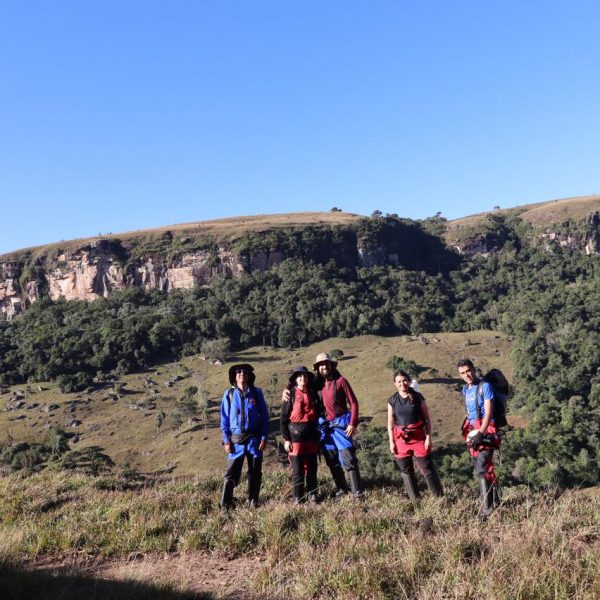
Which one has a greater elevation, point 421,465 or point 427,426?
point 427,426

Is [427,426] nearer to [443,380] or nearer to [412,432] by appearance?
[412,432]

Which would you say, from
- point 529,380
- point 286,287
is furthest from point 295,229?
point 529,380

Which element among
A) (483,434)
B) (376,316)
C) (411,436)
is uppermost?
(483,434)

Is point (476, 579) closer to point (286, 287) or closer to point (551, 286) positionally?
point (286, 287)

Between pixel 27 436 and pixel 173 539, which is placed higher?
pixel 173 539

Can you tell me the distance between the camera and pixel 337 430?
6.18 meters

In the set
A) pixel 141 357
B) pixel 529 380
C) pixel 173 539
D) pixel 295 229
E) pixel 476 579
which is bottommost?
pixel 529 380

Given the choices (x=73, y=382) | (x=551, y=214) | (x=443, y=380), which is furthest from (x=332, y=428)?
(x=551, y=214)

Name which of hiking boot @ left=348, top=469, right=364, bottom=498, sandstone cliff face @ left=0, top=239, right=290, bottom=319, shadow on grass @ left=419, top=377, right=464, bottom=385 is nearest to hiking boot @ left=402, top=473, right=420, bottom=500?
hiking boot @ left=348, top=469, right=364, bottom=498

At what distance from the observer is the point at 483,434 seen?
17.0ft

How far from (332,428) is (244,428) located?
114 centimetres

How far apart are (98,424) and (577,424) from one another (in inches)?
2195

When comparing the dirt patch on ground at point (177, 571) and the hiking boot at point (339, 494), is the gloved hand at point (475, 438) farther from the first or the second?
the dirt patch on ground at point (177, 571)

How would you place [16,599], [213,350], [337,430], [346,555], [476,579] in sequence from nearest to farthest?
[476,579] → [16,599] → [346,555] → [337,430] → [213,350]
